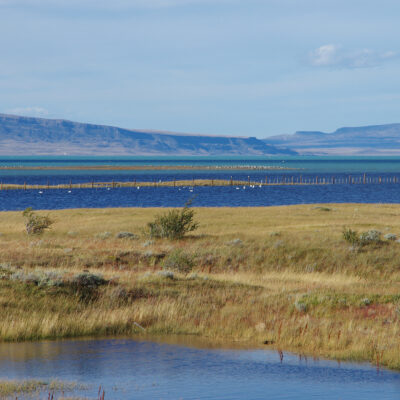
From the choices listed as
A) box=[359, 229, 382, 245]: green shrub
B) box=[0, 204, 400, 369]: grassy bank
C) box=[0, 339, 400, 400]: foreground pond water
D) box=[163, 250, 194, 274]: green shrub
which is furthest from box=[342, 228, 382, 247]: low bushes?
box=[0, 339, 400, 400]: foreground pond water

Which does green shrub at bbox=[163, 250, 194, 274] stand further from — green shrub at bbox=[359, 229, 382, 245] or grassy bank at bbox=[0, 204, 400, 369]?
green shrub at bbox=[359, 229, 382, 245]

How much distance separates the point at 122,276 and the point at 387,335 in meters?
11.2

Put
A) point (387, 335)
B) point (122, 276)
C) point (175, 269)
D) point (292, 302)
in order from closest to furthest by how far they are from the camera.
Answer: point (387, 335), point (292, 302), point (122, 276), point (175, 269)

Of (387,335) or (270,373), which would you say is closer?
(270,373)

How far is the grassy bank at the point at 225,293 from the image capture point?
795 inches

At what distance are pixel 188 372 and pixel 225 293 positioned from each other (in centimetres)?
816

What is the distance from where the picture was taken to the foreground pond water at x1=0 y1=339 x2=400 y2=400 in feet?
49.3

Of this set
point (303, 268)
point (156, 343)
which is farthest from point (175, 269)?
point (156, 343)

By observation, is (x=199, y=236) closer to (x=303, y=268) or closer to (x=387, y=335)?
(x=303, y=268)

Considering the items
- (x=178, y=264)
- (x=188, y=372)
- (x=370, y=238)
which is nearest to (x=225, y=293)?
(x=178, y=264)

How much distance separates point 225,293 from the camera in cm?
2473

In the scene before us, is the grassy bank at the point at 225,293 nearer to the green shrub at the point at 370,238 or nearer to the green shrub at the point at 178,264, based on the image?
the green shrub at the point at 178,264

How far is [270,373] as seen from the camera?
16719 millimetres

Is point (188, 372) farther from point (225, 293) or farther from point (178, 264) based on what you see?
point (178, 264)
